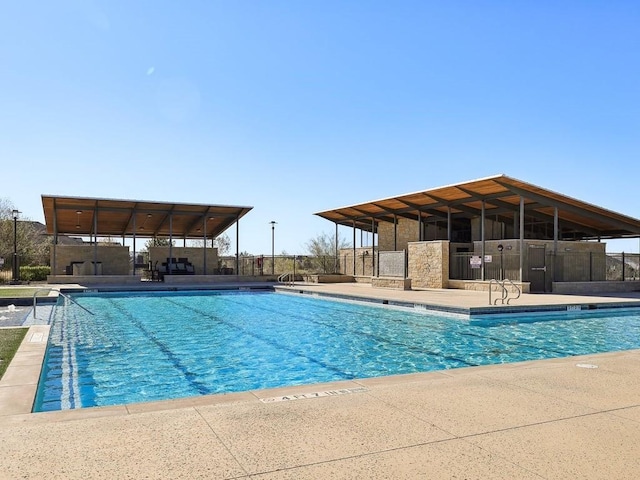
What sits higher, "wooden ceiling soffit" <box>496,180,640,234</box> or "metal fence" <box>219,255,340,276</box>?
"wooden ceiling soffit" <box>496,180,640,234</box>

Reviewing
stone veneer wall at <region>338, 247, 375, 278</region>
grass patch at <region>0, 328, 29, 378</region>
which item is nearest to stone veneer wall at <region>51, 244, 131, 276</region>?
stone veneer wall at <region>338, 247, 375, 278</region>

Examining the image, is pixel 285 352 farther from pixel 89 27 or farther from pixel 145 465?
pixel 89 27

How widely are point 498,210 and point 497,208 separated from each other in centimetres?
36

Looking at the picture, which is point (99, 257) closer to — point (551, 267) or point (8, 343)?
point (8, 343)

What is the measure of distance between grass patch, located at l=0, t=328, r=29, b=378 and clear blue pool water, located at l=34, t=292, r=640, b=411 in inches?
16.9

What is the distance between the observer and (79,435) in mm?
3133

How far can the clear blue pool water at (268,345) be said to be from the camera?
20.9 ft

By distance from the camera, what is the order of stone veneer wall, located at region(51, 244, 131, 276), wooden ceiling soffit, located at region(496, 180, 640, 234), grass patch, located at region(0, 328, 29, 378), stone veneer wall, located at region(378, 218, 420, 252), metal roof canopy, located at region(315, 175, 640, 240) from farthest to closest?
stone veneer wall, located at region(378, 218, 420, 252)
stone veneer wall, located at region(51, 244, 131, 276)
metal roof canopy, located at region(315, 175, 640, 240)
wooden ceiling soffit, located at region(496, 180, 640, 234)
grass patch, located at region(0, 328, 29, 378)

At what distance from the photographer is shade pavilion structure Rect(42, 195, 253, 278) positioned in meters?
22.2

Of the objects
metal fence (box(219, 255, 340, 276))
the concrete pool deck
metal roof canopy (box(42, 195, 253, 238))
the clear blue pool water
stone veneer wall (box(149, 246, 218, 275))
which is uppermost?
metal roof canopy (box(42, 195, 253, 238))

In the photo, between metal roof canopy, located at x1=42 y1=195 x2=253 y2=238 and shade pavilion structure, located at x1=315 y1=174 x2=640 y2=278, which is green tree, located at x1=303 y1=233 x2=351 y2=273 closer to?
shade pavilion structure, located at x1=315 y1=174 x2=640 y2=278

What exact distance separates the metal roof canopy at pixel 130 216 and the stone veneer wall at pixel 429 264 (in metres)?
8.44

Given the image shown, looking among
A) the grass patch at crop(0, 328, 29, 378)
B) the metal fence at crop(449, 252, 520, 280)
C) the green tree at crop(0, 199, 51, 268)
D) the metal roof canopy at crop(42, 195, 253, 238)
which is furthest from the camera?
the green tree at crop(0, 199, 51, 268)

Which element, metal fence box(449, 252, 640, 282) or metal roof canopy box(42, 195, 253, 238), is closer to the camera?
metal fence box(449, 252, 640, 282)
